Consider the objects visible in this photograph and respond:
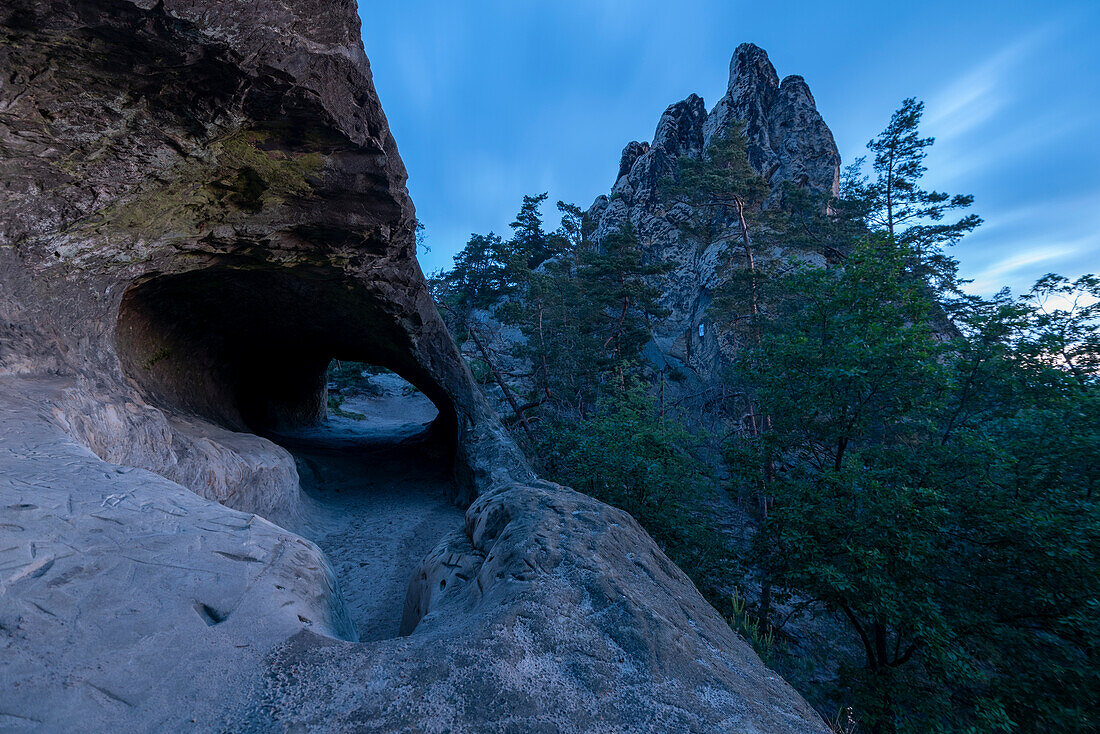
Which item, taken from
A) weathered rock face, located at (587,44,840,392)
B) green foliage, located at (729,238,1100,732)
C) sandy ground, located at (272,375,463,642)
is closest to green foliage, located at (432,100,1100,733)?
green foliage, located at (729,238,1100,732)

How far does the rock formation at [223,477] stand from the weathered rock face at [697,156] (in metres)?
21.4

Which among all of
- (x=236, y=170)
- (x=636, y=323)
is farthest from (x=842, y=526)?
(x=636, y=323)

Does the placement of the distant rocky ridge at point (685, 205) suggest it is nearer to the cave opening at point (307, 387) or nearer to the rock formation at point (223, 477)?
the cave opening at point (307, 387)

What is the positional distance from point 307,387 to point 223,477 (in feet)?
30.7

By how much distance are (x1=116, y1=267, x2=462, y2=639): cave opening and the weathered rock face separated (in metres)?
17.9

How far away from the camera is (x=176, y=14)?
364cm

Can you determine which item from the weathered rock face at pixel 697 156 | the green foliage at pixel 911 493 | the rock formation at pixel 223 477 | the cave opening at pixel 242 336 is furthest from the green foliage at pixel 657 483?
the weathered rock face at pixel 697 156

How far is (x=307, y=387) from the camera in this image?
14.2 metres

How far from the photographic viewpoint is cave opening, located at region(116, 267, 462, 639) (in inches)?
254

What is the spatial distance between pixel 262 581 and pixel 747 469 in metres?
8.26

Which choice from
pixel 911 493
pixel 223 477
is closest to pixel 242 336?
pixel 223 477

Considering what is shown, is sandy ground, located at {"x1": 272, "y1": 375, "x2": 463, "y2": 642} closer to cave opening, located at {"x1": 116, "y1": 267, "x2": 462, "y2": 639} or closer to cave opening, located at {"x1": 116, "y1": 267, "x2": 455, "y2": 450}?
cave opening, located at {"x1": 116, "y1": 267, "x2": 462, "y2": 639}

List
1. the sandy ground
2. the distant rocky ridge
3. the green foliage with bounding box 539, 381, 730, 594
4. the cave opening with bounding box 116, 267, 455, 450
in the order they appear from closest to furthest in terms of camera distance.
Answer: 1. the sandy ground
2. the cave opening with bounding box 116, 267, 455, 450
3. the green foliage with bounding box 539, 381, 730, 594
4. the distant rocky ridge

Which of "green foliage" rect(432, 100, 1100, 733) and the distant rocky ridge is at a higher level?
the distant rocky ridge
